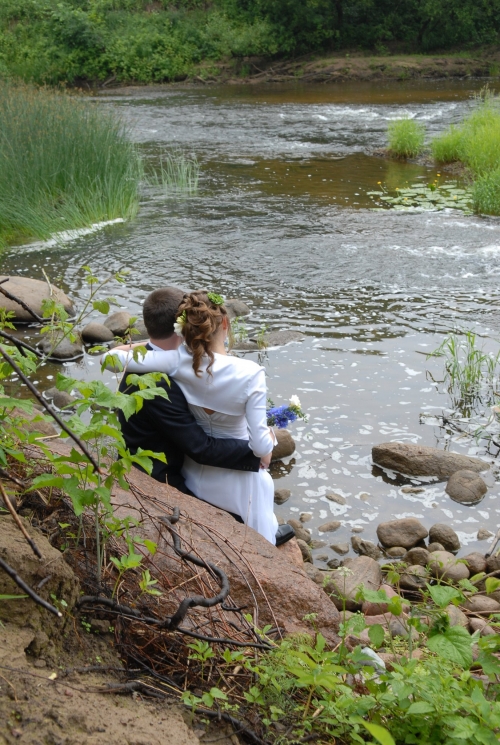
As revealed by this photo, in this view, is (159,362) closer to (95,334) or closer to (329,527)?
(329,527)

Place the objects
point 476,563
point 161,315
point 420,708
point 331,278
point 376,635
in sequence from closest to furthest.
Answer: point 420,708
point 376,635
point 161,315
point 476,563
point 331,278

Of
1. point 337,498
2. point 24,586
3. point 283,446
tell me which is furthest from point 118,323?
point 24,586

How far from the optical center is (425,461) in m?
5.05

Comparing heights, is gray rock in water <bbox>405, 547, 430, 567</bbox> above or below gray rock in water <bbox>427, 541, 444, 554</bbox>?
above

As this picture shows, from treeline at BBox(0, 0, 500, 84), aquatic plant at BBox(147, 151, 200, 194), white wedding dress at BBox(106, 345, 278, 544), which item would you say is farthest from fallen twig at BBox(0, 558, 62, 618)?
treeline at BBox(0, 0, 500, 84)

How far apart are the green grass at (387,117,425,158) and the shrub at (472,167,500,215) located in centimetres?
377

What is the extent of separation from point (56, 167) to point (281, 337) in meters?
4.43

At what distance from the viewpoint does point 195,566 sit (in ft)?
8.79

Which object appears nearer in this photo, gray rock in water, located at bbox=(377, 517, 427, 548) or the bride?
the bride

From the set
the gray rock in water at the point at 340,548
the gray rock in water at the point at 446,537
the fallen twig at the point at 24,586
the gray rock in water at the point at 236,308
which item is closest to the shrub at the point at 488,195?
the gray rock in water at the point at 236,308

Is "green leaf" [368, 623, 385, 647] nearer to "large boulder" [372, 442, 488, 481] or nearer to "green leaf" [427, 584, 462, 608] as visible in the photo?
"green leaf" [427, 584, 462, 608]

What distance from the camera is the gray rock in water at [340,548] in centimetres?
433

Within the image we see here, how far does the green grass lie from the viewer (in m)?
15.0

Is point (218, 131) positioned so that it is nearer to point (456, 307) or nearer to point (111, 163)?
point (111, 163)
